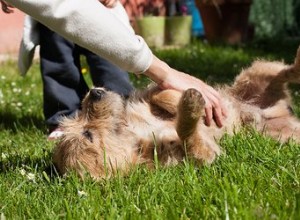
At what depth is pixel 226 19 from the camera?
10.4 m

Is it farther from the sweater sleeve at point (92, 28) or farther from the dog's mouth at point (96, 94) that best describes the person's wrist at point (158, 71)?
the dog's mouth at point (96, 94)

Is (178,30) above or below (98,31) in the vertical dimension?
below

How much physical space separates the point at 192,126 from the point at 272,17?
8696 millimetres

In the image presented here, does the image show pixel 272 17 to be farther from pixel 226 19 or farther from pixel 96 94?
pixel 96 94

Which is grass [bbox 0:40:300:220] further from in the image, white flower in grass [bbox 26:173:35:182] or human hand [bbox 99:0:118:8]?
human hand [bbox 99:0:118:8]

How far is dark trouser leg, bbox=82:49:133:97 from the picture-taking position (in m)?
4.86

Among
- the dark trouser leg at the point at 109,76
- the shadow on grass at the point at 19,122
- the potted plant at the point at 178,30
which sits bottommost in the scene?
the potted plant at the point at 178,30

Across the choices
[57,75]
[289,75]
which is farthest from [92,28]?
[57,75]

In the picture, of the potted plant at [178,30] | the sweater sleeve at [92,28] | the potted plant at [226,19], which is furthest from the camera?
the potted plant at [226,19]

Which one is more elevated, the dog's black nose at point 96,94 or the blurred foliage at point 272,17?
the dog's black nose at point 96,94


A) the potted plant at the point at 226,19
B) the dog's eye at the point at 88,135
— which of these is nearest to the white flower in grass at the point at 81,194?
the dog's eye at the point at 88,135

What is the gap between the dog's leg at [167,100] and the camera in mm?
3320

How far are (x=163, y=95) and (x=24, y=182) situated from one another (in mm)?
928

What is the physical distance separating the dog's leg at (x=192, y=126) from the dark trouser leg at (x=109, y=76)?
1.73 m
